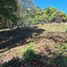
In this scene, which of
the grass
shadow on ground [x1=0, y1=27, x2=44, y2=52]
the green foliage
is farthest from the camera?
the grass

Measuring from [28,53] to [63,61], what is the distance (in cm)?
190

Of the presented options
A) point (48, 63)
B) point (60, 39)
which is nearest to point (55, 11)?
point (60, 39)

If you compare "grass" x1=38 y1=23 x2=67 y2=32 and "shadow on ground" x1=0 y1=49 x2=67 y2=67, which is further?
"grass" x1=38 y1=23 x2=67 y2=32

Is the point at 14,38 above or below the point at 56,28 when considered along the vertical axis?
below

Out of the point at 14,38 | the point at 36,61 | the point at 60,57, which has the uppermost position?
the point at 60,57

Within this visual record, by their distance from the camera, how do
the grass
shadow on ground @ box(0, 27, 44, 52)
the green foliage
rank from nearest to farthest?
the green foliage < shadow on ground @ box(0, 27, 44, 52) < the grass

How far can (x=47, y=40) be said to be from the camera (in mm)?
13711

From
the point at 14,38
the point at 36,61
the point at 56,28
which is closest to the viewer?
the point at 36,61

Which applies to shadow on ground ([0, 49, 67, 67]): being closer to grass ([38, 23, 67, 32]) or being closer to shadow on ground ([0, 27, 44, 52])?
shadow on ground ([0, 27, 44, 52])

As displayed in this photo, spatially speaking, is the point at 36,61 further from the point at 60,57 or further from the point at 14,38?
the point at 14,38

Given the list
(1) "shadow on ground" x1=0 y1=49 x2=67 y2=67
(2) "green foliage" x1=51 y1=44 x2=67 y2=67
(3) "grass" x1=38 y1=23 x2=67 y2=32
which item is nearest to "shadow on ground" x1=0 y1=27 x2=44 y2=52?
(3) "grass" x1=38 y1=23 x2=67 y2=32

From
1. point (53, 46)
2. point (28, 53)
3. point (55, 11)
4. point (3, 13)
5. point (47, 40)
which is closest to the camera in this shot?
point (28, 53)

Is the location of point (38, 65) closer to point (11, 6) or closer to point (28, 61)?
point (28, 61)

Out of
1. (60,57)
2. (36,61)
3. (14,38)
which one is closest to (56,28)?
(14,38)
